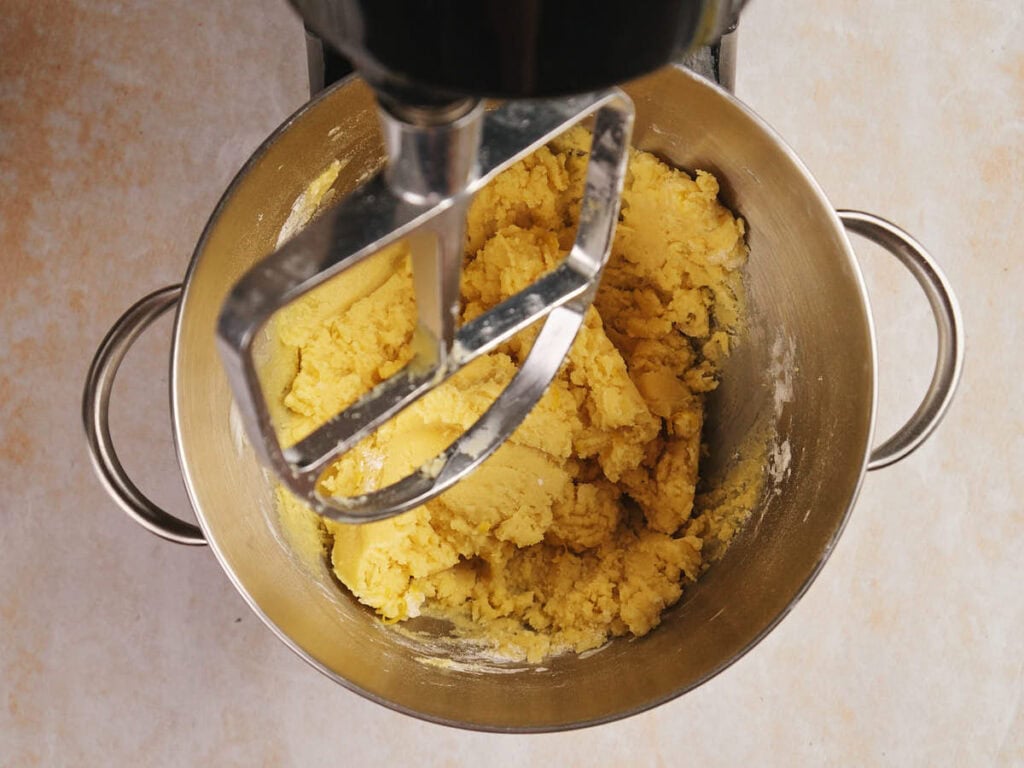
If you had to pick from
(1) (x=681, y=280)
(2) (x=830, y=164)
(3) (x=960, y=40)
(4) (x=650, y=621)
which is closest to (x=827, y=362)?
(1) (x=681, y=280)

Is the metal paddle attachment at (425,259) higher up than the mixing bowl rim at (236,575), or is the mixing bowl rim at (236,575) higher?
the metal paddle attachment at (425,259)

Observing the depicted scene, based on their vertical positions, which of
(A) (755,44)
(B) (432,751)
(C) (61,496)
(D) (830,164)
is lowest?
(B) (432,751)

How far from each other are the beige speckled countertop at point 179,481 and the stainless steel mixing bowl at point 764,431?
25 cm

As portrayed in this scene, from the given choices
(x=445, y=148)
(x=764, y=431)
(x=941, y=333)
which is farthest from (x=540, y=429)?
(x=445, y=148)

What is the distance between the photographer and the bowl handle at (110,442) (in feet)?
2.42

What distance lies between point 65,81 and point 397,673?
2.55ft

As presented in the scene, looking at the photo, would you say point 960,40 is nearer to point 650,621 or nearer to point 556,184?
point 556,184

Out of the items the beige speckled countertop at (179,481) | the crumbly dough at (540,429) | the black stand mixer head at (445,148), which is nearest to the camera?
the black stand mixer head at (445,148)

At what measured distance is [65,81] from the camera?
1059 mm

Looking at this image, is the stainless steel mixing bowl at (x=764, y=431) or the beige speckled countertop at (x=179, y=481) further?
the beige speckled countertop at (x=179, y=481)

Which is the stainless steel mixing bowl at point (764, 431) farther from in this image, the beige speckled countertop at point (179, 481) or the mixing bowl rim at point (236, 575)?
the beige speckled countertop at point (179, 481)

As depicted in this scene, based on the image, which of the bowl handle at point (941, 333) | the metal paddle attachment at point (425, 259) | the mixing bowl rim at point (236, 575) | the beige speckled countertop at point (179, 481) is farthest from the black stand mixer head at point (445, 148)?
the beige speckled countertop at point (179, 481)

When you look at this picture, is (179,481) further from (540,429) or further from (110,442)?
(540,429)

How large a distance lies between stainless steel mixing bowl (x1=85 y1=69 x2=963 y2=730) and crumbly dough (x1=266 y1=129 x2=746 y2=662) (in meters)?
0.03
